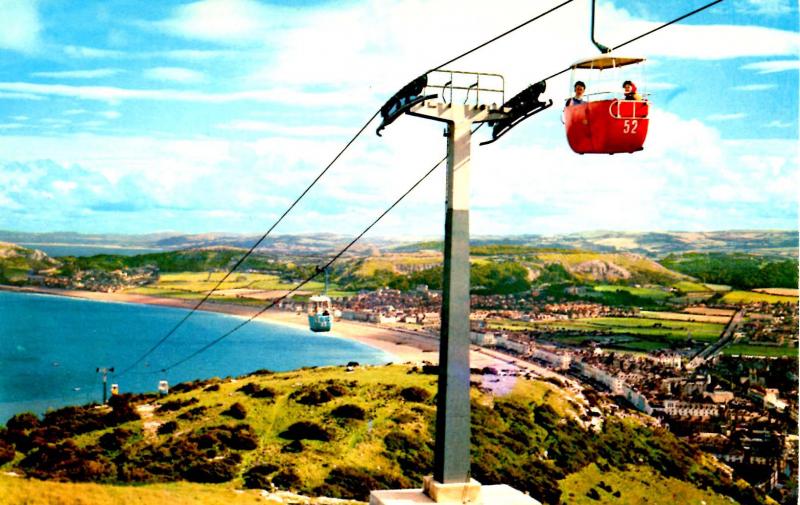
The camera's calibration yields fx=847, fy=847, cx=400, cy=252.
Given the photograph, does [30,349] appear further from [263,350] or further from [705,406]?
[705,406]

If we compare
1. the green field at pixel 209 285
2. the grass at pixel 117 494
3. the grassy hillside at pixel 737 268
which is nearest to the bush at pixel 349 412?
the grass at pixel 117 494

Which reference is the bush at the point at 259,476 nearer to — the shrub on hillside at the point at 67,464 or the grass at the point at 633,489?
the shrub on hillside at the point at 67,464

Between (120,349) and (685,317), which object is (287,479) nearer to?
(120,349)

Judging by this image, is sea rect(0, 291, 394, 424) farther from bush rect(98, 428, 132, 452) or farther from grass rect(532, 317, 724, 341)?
grass rect(532, 317, 724, 341)

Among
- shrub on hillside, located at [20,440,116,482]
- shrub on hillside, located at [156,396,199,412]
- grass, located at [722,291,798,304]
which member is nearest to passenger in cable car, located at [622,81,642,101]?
shrub on hillside, located at [20,440,116,482]

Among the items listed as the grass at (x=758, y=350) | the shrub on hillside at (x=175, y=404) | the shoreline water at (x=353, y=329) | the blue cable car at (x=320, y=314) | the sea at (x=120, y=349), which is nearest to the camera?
the blue cable car at (x=320, y=314)
